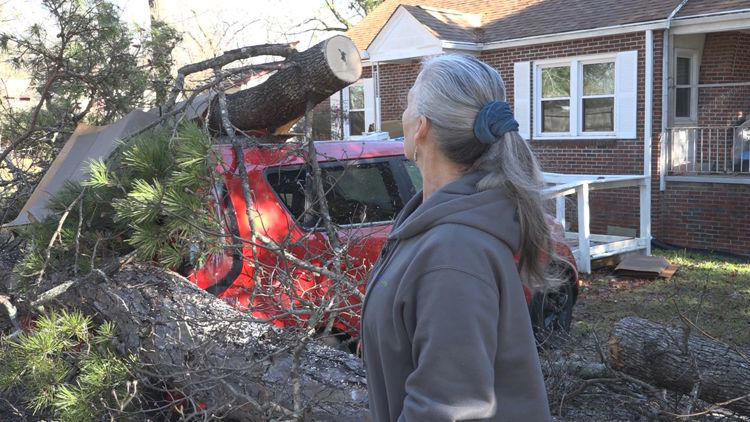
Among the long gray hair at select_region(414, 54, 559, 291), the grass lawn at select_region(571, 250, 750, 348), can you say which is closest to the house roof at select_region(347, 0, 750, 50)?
the grass lawn at select_region(571, 250, 750, 348)

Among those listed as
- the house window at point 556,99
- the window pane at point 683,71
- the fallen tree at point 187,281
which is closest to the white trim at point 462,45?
the house window at point 556,99

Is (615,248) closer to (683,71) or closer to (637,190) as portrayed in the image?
(637,190)

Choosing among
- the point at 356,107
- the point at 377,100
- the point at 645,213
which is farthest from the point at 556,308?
the point at 356,107

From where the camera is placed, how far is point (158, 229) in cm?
390

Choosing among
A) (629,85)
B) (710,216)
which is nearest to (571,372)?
(710,216)

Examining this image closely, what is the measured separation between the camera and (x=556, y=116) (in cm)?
1382

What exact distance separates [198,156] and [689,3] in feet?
35.7

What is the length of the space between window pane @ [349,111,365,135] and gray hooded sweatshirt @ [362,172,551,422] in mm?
16266

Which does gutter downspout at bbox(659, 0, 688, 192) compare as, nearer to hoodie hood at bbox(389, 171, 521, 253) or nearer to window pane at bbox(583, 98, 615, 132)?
window pane at bbox(583, 98, 615, 132)

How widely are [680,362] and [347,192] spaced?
2303mm

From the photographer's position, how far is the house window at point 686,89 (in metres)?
13.0

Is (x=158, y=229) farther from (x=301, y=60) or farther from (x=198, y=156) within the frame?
(x=301, y=60)

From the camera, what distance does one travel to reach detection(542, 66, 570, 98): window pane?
44.7 ft

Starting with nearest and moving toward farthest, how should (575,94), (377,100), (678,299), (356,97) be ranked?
(678,299) → (575,94) → (377,100) → (356,97)
